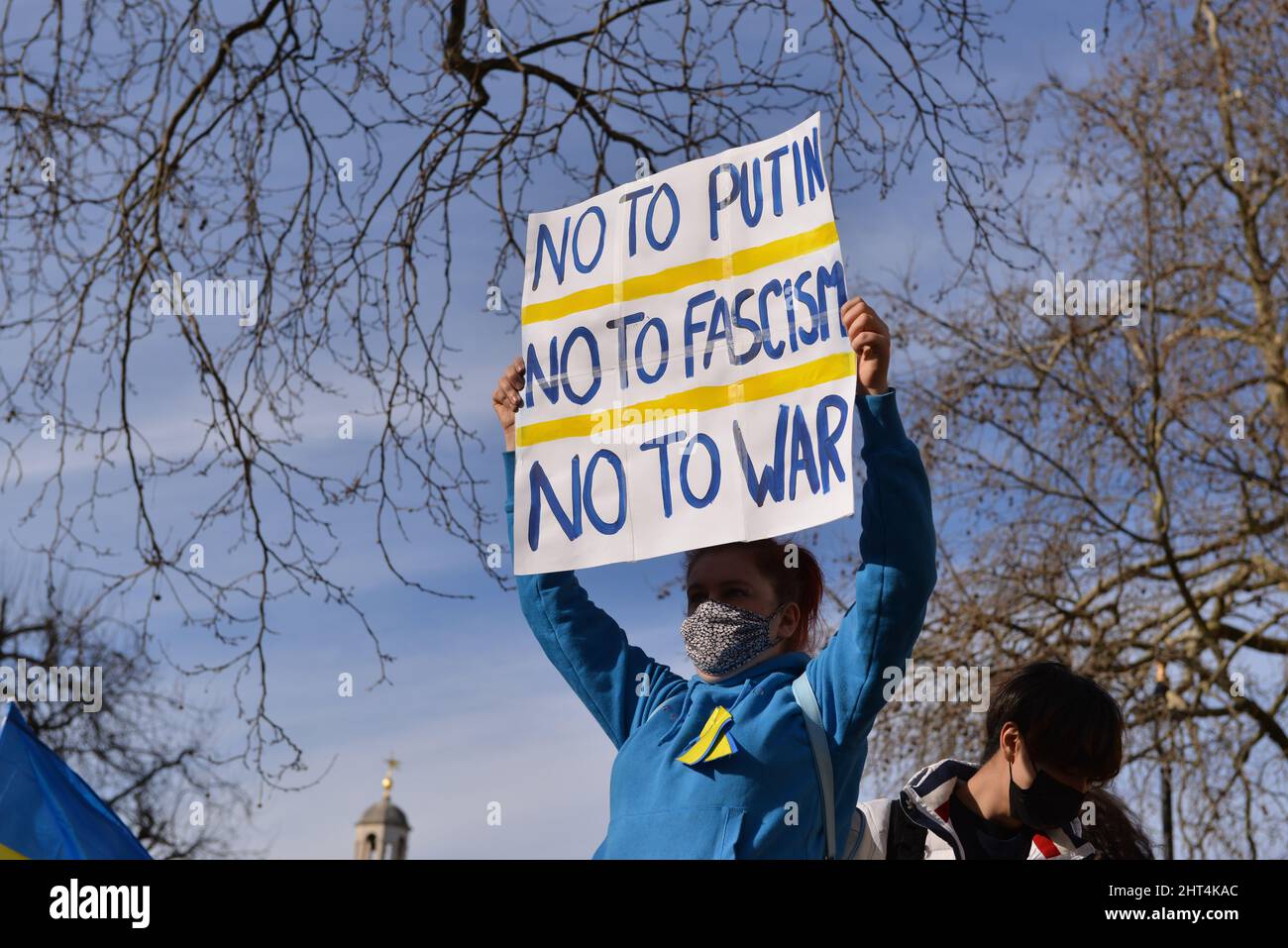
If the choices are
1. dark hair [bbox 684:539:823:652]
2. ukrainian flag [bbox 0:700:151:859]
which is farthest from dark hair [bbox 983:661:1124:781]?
ukrainian flag [bbox 0:700:151:859]

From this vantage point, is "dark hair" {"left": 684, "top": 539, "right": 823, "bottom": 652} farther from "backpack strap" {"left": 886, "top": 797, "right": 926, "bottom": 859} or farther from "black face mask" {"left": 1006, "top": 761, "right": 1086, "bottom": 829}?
"black face mask" {"left": 1006, "top": 761, "right": 1086, "bottom": 829}

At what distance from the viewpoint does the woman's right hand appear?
331cm

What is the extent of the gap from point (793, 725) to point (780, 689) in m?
0.12

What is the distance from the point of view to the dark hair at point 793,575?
9.32ft

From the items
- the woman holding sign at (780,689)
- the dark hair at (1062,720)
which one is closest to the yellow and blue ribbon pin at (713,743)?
the woman holding sign at (780,689)

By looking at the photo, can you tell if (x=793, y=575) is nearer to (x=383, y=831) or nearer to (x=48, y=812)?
(x=48, y=812)

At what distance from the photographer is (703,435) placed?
2.98 metres

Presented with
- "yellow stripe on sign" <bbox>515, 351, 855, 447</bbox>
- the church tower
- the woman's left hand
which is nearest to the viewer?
the woman's left hand

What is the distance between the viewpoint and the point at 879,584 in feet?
8.37

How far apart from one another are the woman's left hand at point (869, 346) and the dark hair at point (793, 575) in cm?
40

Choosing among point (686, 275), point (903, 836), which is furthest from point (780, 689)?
point (686, 275)

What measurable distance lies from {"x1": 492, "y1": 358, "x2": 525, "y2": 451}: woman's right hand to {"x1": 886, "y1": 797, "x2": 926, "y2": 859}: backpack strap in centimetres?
122
